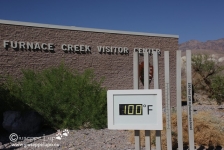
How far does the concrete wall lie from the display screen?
421 inches

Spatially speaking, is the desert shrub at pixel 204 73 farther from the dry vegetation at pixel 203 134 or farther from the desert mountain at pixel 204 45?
the desert mountain at pixel 204 45

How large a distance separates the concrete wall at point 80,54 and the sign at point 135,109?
34.8 feet

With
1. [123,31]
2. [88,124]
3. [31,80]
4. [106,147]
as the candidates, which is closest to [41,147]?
[106,147]

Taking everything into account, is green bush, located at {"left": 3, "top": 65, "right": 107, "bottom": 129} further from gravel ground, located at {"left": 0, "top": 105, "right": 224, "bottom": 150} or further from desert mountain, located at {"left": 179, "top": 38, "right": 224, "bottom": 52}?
desert mountain, located at {"left": 179, "top": 38, "right": 224, "bottom": 52}

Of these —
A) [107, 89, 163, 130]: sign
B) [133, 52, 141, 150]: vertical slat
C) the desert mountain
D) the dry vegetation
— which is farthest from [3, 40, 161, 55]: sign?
the desert mountain

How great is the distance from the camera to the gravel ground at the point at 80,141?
862 centimetres

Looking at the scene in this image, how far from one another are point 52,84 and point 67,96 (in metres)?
0.81

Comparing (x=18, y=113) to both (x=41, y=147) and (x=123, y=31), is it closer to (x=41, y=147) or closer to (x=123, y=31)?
(x=41, y=147)

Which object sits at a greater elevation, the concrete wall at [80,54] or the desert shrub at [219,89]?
the concrete wall at [80,54]

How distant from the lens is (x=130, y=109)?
6.32 meters

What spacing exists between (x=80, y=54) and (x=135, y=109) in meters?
12.4

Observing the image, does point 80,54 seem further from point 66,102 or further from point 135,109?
point 135,109

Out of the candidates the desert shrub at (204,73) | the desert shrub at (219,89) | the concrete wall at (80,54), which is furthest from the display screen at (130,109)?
the desert shrub at (204,73)

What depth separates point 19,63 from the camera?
1608cm
